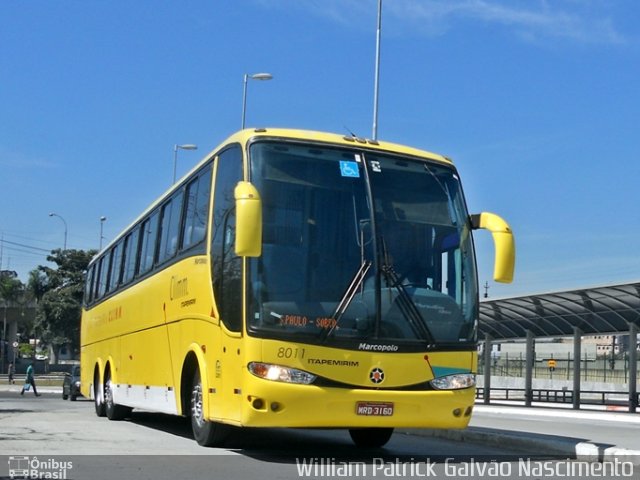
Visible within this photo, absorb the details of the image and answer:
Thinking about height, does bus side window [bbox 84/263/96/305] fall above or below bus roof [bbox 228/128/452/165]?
below

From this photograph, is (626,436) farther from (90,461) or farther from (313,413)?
(90,461)

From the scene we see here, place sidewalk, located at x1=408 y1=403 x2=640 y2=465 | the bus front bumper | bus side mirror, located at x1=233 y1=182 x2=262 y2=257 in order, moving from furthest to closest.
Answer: sidewalk, located at x1=408 y1=403 x2=640 y2=465, the bus front bumper, bus side mirror, located at x1=233 y1=182 x2=262 y2=257

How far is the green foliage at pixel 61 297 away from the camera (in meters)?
77.8

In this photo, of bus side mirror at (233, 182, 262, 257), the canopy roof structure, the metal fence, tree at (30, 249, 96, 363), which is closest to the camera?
bus side mirror at (233, 182, 262, 257)

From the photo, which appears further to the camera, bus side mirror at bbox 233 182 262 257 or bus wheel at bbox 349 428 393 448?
bus wheel at bbox 349 428 393 448

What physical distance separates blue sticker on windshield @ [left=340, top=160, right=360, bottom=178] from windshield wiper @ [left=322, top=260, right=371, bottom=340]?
115 centimetres

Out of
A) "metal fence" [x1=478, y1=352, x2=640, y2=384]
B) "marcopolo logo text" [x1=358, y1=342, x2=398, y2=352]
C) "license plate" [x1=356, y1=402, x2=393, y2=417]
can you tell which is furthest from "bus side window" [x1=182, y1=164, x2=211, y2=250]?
"metal fence" [x1=478, y1=352, x2=640, y2=384]

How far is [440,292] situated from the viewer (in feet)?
34.6

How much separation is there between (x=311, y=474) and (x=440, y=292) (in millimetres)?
2663

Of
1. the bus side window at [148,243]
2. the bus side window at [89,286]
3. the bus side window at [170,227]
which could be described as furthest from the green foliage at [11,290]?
the bus side window at [170,227]

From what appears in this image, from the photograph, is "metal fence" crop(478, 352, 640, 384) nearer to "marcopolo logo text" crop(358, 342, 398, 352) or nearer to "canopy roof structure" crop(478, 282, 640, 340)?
"canopy roof structure" crop(478, 282, 640, 340)

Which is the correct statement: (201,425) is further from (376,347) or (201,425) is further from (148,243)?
(148,243)

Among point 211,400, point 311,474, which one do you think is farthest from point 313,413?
point 211,400

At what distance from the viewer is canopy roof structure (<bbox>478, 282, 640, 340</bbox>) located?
951 inches
